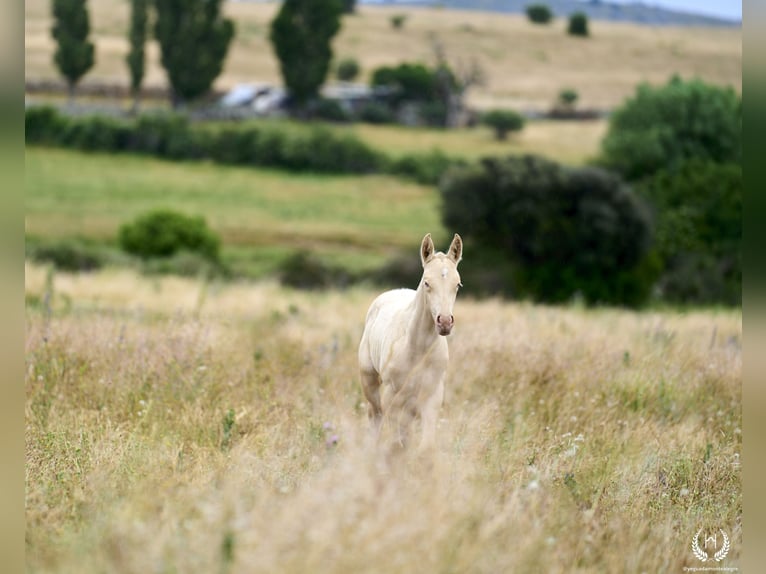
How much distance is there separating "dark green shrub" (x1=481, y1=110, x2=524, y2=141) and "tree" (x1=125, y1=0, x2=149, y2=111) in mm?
29222

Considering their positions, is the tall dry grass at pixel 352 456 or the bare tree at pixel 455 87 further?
the bare tree at pixel 455 87

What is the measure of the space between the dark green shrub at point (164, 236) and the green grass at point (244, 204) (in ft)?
13.3

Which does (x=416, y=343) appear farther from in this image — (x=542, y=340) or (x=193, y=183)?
(x=193, y=183)

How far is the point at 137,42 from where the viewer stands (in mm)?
81500

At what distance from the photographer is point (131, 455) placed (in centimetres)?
736

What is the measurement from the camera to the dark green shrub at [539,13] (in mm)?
123894

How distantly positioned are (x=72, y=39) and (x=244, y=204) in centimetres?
2425

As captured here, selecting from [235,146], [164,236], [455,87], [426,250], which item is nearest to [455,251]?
[426,250]

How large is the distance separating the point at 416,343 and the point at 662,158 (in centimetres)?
6058

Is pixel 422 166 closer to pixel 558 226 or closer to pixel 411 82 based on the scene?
pixel 411 82

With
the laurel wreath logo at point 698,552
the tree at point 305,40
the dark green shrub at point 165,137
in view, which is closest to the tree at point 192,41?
the dark green shrub at point 165,137

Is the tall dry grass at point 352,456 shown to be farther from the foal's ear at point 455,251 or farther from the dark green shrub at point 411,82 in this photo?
the dark green shrub at point 411,82

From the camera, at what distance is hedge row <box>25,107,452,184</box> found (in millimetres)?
76438

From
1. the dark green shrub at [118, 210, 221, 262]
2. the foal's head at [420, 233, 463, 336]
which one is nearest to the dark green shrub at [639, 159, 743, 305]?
the dark green shrub at [118, 210, 221, 262]
